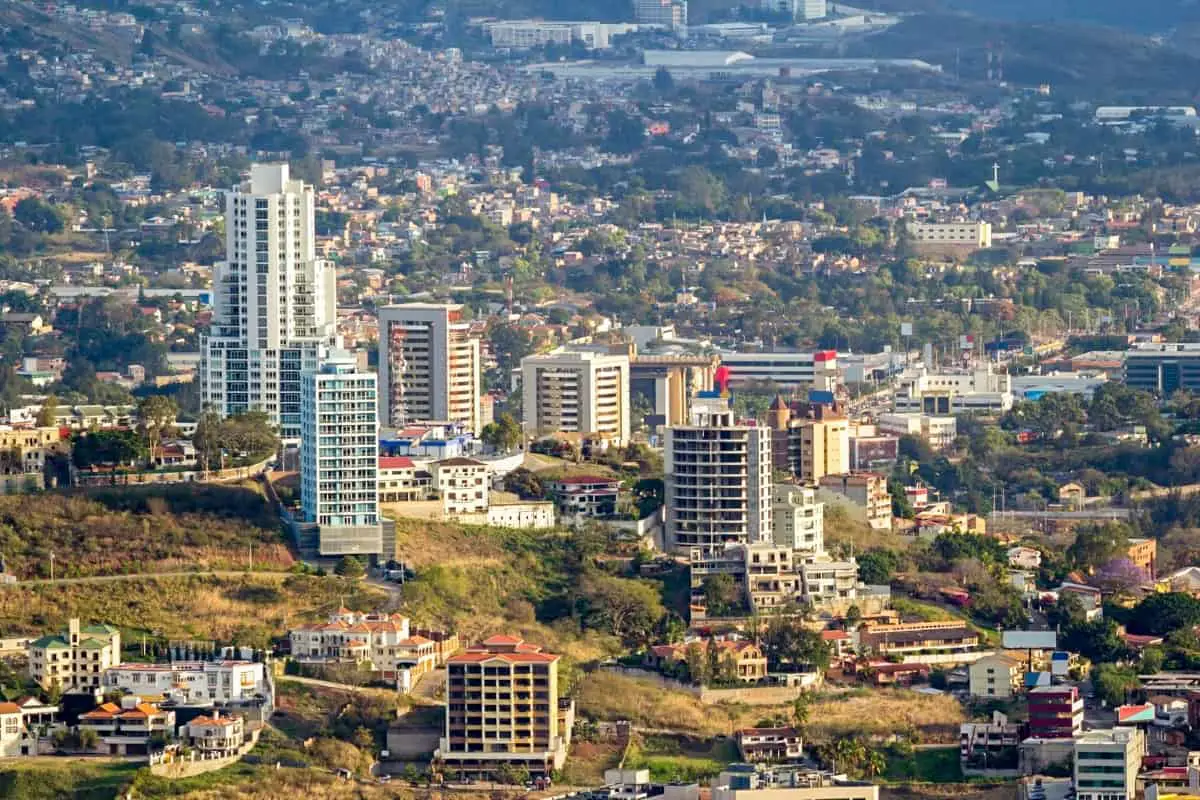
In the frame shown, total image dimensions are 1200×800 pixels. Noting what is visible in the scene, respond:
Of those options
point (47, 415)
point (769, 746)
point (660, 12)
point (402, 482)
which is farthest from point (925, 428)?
point (660, 12)

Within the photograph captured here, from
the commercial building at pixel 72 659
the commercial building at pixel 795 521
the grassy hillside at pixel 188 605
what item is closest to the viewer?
the commercial building at pixel 72 659

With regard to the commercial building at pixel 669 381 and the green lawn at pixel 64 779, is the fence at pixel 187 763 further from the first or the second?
the commercial building at pixel 669 381

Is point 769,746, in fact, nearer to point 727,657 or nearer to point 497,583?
point 727,657

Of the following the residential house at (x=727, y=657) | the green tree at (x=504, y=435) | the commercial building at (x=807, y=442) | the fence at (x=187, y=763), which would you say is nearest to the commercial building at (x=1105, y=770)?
the residential house at (x=727, y=657)

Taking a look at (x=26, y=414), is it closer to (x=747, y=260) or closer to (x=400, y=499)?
(x=400, y=499)

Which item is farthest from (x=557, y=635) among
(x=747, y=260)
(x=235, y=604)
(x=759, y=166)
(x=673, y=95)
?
(x=673, y=95)

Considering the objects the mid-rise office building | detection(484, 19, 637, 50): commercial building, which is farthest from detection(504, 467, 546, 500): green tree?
detection(484, 19, 637, 50): commercial building
